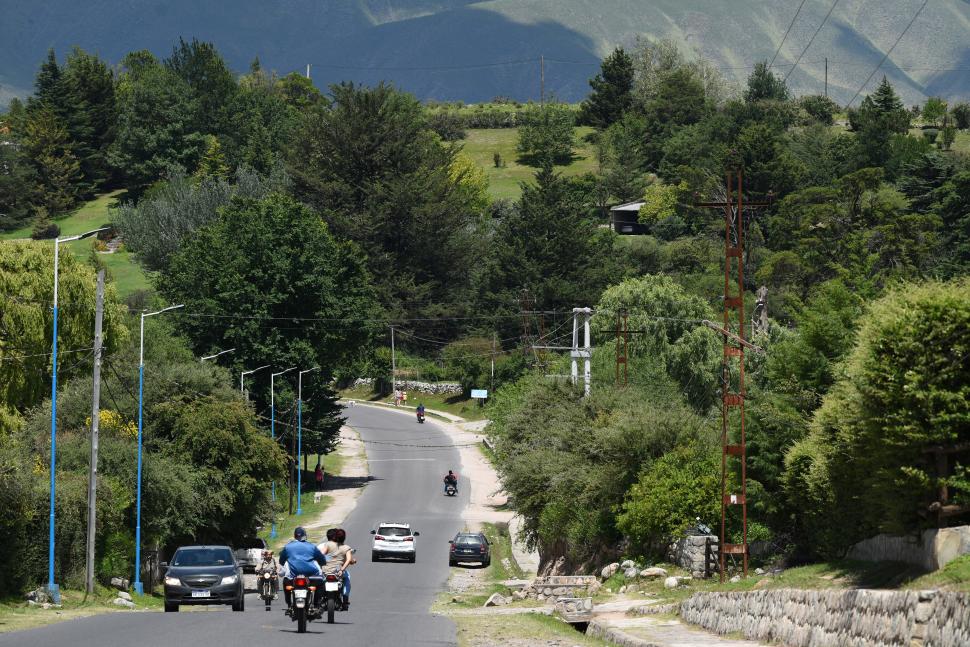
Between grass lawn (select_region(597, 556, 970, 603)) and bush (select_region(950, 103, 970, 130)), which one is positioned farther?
bush (select_region(950, 103, 970, 130))

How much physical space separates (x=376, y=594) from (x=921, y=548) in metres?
24.2

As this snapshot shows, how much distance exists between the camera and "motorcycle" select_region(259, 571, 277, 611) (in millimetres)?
39188

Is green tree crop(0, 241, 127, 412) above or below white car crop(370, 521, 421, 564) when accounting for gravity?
above

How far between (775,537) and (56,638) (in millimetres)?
21559

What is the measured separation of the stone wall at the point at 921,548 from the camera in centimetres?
2181

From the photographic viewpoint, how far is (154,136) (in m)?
173

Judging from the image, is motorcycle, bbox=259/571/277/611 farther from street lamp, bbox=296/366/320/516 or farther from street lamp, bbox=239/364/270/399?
street lamp, bbox=296/366/320/516

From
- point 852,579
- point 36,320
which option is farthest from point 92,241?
point 852,579

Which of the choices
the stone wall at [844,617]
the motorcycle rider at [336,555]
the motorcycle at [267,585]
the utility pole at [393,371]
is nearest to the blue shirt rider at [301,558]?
the motorcycle rider at [336,555]

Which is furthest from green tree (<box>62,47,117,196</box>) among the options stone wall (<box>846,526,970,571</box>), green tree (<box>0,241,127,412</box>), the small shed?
stone wall (<box>846,526,970,571</box>)

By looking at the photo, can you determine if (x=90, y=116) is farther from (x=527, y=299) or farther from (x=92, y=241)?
(x=527, y=299)

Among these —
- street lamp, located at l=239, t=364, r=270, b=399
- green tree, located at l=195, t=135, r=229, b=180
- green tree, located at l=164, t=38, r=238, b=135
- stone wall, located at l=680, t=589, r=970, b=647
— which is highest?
green tree, located at l=164, t=38, r=238, b=135

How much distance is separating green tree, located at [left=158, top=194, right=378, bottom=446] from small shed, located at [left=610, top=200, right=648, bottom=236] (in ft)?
204

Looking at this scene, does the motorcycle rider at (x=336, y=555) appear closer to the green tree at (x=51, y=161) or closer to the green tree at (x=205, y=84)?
the green tree at (x=51, y=161)
